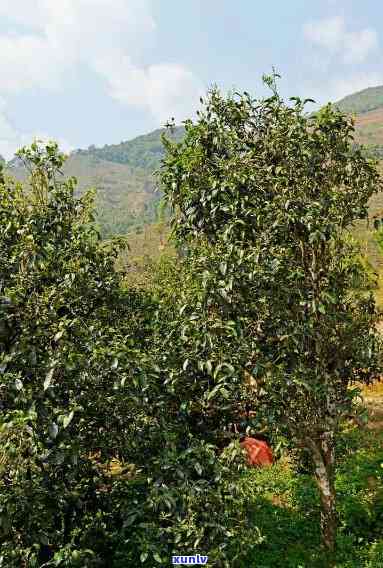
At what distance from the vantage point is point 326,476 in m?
8.88

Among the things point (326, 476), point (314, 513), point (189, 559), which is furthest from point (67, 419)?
point (314, 513)

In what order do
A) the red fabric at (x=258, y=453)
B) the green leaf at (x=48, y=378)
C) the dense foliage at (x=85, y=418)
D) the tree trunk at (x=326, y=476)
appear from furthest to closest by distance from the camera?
the red fabric at (x=258, y=453)
the tree trunk at (x=326, y=476)
the dense foliage at (x=85, y=418)
the green leaf at (x=48, y=378)

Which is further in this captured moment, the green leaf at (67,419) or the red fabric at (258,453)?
the red fabric at (258,453)

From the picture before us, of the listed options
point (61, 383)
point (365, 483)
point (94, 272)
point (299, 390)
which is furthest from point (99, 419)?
point (365, 483)

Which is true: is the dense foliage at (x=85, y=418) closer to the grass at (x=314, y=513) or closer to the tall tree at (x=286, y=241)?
the tall tree at (x=286, y=241)

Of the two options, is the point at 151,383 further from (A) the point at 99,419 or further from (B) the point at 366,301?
(B) the point at 366,301

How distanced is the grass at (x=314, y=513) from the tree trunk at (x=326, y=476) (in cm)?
51

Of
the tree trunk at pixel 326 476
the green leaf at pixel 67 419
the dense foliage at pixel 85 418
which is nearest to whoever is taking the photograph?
the green leaf at pixel 67 419

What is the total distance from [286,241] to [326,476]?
14.1 feet

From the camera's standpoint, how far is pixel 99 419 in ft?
20.9

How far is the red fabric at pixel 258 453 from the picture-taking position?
14.4m

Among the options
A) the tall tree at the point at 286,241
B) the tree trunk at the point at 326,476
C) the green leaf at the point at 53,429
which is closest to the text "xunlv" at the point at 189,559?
the green leaf at the point at 53,429

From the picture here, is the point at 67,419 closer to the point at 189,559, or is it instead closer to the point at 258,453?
the point at 189,559

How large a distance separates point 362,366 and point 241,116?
476 centimetres
